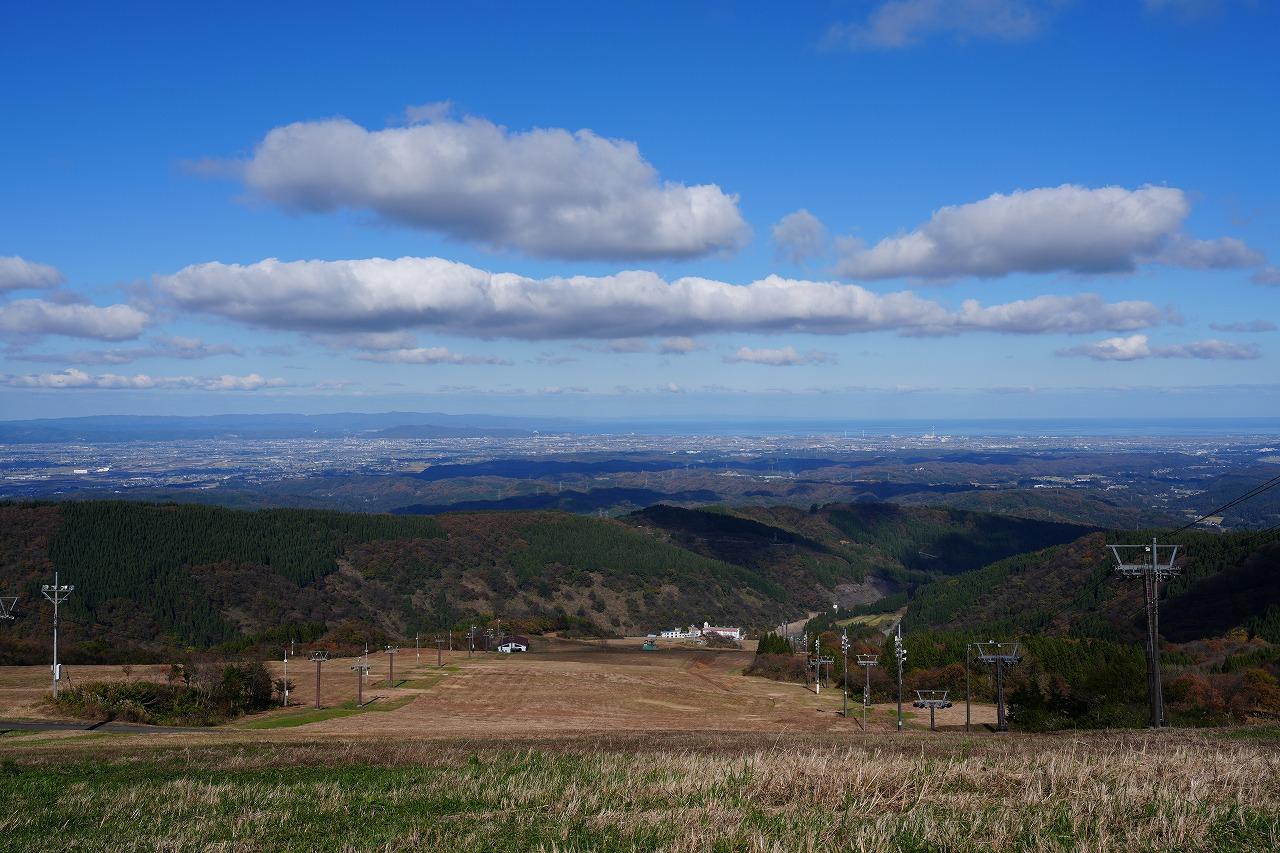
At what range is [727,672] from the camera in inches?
4016

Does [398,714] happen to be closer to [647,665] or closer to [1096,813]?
[647,665]

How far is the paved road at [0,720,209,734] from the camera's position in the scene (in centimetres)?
4388

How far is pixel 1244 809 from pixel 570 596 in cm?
16282

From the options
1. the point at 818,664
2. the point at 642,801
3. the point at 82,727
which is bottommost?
the point at 818,664

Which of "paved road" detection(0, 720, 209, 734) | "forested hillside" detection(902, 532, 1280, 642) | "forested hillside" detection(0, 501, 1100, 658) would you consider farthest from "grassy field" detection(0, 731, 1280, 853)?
"forested hillside" detection(902, 532, 1280, 642)

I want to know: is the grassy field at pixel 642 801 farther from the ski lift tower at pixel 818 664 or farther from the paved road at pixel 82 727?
the ski lift tower at pixel 818 664

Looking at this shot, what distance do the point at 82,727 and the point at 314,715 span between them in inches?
544

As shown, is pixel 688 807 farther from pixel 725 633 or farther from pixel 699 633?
pixel 725 633

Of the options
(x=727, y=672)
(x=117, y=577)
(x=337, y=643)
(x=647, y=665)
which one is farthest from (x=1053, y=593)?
(x=117, y=577)

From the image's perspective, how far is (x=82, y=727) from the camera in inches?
1802

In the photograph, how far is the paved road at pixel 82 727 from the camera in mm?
43875

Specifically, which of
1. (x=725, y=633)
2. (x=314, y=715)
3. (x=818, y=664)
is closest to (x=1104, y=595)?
(x=725, y=633)

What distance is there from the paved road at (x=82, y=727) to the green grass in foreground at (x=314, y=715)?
434 cm

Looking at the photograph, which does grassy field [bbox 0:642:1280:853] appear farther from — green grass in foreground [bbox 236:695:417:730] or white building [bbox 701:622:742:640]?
white building [bbox 701:622:742:640]
